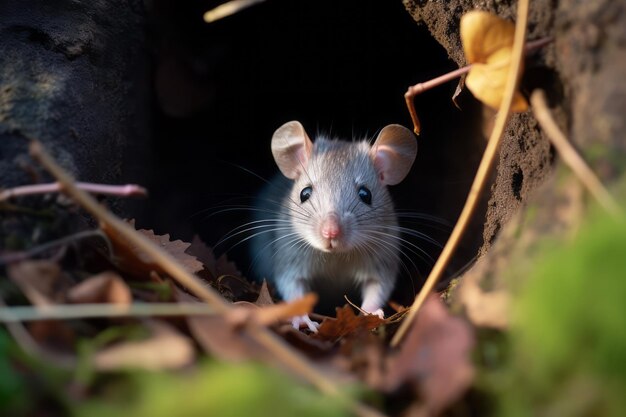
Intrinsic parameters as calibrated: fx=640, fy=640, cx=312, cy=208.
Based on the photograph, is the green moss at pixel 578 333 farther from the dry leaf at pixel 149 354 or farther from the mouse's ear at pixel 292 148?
the mouse's ear at pixel 292 148

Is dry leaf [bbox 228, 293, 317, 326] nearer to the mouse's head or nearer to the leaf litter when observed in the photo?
the leaf litter

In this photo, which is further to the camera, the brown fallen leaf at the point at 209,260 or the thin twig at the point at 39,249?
the brown fallen leaf at the point at 209,260

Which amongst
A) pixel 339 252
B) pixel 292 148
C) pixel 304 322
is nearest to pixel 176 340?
pixel 304 322

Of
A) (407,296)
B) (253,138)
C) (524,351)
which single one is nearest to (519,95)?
(524,351)

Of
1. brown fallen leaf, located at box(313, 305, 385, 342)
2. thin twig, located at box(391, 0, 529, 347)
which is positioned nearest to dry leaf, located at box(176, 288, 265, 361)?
thin twig, located at box(391, 0, 529, 347)

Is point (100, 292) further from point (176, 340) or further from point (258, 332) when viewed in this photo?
point (258, 332)

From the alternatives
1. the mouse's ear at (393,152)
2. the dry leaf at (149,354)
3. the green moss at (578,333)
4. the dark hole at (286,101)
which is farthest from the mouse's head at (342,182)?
the green moss at (578,333)
